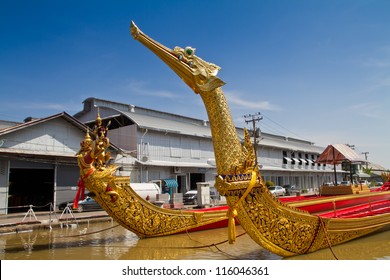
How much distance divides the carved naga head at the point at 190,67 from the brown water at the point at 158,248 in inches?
123

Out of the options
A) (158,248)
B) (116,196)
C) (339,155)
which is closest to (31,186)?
(116,196)

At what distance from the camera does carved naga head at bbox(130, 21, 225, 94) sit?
16.7 ft

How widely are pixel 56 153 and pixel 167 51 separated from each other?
12217 millimetres

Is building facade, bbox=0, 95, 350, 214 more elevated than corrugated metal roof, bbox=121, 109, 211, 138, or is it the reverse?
corrugated metal roof, bbox=121, 109, 211, 138

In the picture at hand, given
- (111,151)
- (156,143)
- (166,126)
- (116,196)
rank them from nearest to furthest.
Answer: (116,196), (111,151), (156,143), (166,126)

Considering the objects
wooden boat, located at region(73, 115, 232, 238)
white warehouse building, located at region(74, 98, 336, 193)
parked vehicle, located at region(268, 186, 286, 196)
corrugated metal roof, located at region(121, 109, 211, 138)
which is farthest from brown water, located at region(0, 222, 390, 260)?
parked vehicle, located at region(268, 186, 286, 196)

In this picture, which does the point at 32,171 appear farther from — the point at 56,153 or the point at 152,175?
the point at 152,175

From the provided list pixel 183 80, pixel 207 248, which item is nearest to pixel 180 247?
pixel 207 248

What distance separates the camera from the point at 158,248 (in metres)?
7.21

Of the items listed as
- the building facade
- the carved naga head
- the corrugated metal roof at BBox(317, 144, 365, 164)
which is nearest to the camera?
the carved naga head

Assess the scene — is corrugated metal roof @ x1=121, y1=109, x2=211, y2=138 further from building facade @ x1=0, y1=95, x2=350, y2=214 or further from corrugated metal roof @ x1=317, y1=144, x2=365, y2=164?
corrugated metal roof @ x1=317, y1=144, x2=365, y2=164

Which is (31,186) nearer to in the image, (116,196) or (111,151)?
(111,151)

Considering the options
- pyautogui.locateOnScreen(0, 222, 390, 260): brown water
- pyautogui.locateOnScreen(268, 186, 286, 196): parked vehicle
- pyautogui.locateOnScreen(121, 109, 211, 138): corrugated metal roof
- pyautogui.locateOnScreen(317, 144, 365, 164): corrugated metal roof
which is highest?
pyautogui.locateOnScreen(121, 109, 211, 138): corrugated metal roof

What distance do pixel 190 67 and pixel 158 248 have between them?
165 inches
